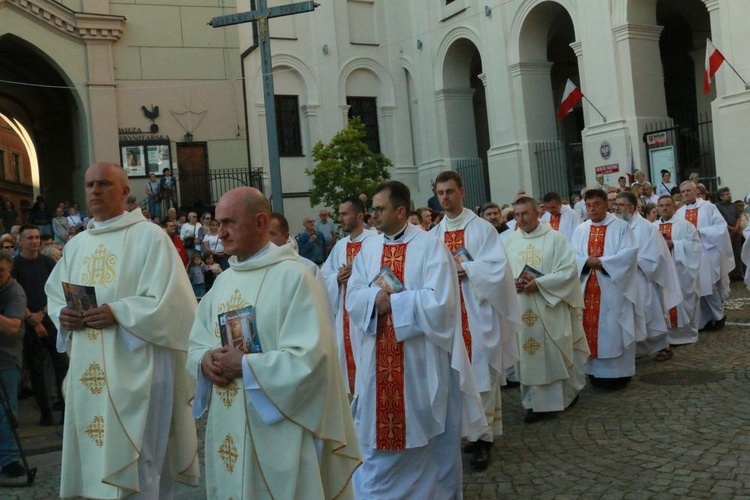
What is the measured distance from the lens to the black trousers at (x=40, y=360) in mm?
8656

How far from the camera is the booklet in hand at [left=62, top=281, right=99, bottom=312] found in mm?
4719

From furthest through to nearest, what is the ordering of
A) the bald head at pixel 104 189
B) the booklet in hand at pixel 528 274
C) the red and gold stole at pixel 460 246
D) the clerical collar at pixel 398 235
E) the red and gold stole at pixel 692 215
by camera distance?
the red and gold stole at pixel 692 215
the booklet in hand at pixel 528 274
the red and gold stole at pixel 460 246
the clerical collar at pixel 398 235
the bald head at pixel 104 189

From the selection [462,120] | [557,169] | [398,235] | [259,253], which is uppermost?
[462,120]

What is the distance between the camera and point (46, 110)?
2997cm

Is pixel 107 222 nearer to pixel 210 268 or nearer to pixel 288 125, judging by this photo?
pixel 210 268

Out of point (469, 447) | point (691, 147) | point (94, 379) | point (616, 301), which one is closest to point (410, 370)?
point (469, 447)

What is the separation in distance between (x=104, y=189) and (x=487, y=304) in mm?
3020

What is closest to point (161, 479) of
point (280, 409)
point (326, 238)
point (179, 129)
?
point (280, 409)

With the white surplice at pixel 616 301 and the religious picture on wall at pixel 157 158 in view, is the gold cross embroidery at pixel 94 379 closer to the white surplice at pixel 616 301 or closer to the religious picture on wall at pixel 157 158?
the white surplice at pixel 616 301

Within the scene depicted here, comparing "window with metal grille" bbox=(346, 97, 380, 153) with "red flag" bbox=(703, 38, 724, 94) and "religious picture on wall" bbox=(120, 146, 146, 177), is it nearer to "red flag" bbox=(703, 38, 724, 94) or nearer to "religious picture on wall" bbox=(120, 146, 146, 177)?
"religious picture on wall" bbox=(120, 146, 146, 177)

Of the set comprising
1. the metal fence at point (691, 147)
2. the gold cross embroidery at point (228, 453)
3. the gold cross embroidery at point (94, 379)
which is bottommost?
the gold cross embroidery at point (228, 453)

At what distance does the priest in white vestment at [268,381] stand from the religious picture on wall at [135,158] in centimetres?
2109

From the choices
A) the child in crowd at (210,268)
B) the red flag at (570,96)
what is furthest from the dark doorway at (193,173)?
the red flag at (570,96)

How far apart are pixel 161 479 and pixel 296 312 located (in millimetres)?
1813
